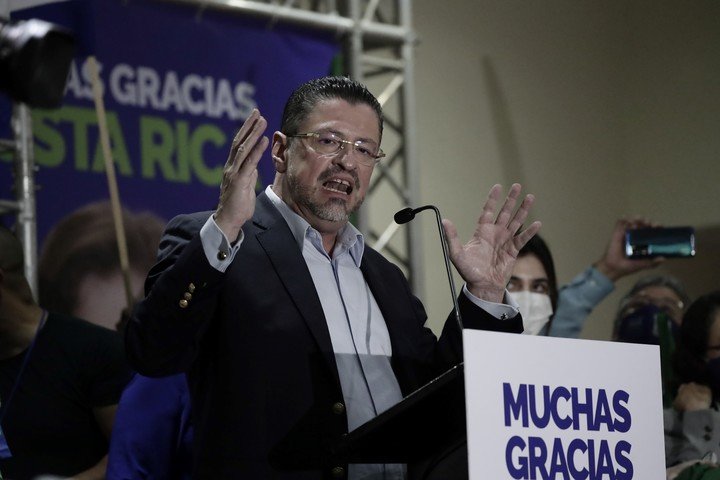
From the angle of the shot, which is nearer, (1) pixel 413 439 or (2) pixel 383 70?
(1) pixel 413 439

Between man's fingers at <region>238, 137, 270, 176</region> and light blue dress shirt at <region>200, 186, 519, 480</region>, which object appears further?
light blue dress shirt at <region>200, 186, 519, 480</region>

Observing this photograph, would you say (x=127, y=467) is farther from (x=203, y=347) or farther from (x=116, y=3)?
(x=116, y=3)

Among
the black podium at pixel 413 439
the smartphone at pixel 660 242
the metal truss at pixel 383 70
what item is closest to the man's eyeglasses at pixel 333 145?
the black podium at pixel 413 439

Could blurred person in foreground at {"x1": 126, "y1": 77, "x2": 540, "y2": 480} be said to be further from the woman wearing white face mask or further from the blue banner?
the blue banner

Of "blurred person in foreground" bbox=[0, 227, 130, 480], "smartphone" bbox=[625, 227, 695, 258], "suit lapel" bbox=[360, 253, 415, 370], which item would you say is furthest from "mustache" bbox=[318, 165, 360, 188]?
"smartphone" bbox=[625, 227, 695, 258]

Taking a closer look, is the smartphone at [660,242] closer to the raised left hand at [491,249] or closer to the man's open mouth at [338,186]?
the raised left hand at [491,249]

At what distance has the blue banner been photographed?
15.8ft

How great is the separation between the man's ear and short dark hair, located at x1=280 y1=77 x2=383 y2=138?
2cm

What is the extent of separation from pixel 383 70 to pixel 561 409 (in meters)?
4.26

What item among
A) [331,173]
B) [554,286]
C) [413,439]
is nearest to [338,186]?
[331,173]

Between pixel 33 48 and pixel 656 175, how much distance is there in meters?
6.81

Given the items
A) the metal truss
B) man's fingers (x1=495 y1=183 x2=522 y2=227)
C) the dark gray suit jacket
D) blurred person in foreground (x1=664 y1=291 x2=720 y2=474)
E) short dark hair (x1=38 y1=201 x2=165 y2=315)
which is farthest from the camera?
the metal truss

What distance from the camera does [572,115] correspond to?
786 centimetres

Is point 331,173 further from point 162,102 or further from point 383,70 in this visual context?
point 383,70
